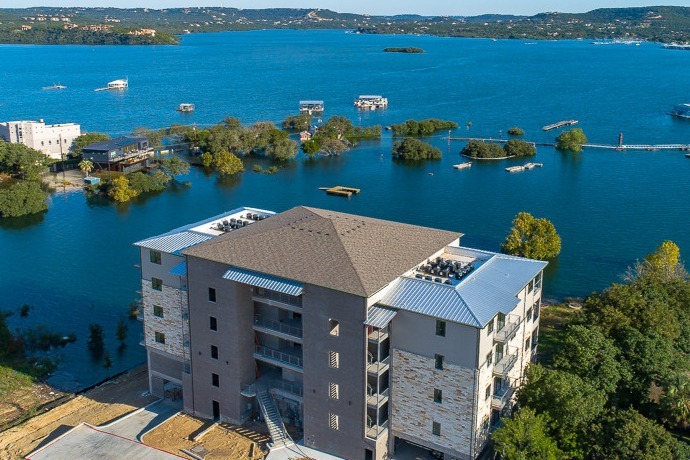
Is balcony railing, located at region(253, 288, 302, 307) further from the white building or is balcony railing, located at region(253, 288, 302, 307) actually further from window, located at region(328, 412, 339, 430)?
the white building

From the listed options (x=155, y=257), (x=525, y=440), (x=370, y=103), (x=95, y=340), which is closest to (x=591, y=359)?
(x=525, y=440)

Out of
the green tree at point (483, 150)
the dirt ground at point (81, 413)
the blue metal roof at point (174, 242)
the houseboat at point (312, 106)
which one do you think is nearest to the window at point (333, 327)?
the blue metal roof at point (174, 242)

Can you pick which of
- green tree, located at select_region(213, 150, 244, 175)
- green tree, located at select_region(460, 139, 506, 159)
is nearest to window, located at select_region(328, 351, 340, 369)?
green tree, located at select_region(213, 150, 244, 175)

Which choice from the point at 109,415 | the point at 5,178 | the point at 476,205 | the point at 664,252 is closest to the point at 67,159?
the point at 5,178

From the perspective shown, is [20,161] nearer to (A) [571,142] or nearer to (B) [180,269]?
(B) [180,269]

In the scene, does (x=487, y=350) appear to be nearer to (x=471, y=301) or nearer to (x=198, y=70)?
(x=471, y=301)

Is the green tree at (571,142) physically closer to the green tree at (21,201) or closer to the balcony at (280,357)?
the green tree at (21,201)
